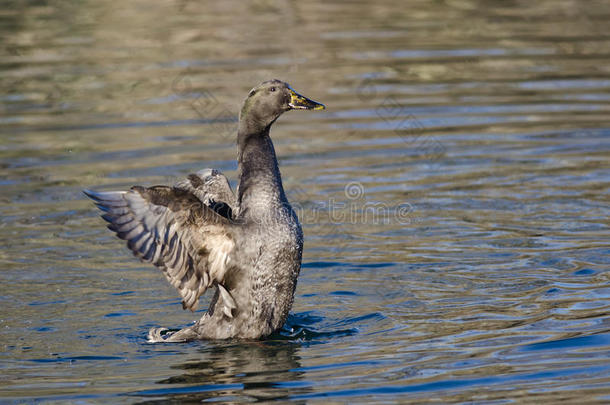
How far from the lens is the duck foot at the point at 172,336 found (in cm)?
852

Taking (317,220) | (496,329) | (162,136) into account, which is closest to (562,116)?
(317,220)

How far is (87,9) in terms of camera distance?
2488 centimetres

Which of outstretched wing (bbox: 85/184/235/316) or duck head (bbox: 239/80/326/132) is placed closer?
outstretched wing (bbox: 85/184/235/316)

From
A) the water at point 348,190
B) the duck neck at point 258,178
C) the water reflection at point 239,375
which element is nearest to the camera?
the water reflection at point 239,375

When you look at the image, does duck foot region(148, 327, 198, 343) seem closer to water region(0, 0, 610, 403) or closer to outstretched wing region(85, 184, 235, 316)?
water region(0, 0, 610, 403)

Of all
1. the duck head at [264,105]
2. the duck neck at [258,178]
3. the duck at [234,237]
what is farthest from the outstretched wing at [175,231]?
the duck head at [264,105]

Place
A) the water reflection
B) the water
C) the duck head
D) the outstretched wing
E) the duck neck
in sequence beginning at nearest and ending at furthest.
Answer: the water reflection, the water, the outstretched wing, the duck neck, the duck head

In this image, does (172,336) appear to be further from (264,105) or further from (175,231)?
(264,105)

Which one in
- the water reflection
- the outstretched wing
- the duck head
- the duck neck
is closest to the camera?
the water reflection

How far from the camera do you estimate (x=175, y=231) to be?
7.97 metres

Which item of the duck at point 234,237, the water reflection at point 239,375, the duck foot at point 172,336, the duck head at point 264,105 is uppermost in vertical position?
the duck head at point 264,105

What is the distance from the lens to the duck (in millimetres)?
7844

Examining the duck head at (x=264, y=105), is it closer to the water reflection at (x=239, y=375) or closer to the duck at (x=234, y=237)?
the duck at (x=234, y=237)

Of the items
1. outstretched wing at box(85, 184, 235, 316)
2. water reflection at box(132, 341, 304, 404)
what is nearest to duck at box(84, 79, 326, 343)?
outstretched wing at box(85, 184, 235, 316)
